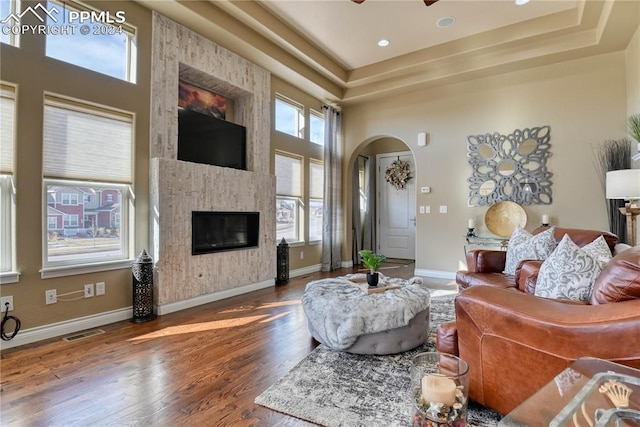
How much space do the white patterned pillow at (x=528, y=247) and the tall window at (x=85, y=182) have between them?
395 cm

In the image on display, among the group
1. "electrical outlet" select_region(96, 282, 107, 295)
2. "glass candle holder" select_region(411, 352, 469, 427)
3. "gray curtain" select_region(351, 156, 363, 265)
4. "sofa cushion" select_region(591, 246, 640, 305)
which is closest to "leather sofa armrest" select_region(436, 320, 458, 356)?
"glass candle holder" select_region(411, 352, 469, 427)

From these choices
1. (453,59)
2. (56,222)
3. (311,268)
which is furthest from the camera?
(311,268)

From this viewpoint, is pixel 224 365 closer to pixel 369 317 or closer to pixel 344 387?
pixel 344 387

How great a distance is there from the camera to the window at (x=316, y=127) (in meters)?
5.90

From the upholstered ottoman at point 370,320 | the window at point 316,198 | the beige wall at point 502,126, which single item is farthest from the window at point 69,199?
the beige wall at point 502,126

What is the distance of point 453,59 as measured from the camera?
15.6 ft

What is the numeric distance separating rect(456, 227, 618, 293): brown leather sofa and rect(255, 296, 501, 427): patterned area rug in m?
1.08

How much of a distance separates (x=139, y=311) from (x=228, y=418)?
2.03m

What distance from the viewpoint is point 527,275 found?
258cm

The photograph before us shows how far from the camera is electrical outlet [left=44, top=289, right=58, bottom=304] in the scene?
272 cm

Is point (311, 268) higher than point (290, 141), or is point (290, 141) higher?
point (290, 141)

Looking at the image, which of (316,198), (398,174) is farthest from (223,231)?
(398,174)

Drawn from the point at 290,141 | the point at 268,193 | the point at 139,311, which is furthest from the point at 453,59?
the point at 139,311

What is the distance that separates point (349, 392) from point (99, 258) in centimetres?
271
